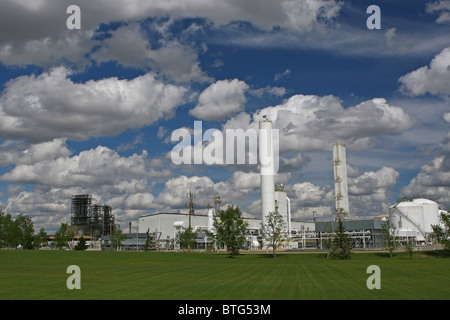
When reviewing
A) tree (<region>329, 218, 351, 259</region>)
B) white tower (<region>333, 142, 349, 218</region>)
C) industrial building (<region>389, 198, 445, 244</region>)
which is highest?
white tower (<region>333, 142, 349, 218</region>)

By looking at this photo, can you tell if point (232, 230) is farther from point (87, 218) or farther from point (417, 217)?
point (87, 218)

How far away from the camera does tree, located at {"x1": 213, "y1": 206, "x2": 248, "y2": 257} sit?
8688 cm

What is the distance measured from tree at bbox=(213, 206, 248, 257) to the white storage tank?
60.4m

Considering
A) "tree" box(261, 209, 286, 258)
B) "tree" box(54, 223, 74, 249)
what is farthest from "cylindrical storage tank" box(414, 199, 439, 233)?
"tree" box(54, 223, 74, 249)

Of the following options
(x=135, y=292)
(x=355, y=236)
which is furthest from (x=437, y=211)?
(x=135, y=292)

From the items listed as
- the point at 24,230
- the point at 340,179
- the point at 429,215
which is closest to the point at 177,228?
the point at 24,230

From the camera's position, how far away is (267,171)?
120 metres

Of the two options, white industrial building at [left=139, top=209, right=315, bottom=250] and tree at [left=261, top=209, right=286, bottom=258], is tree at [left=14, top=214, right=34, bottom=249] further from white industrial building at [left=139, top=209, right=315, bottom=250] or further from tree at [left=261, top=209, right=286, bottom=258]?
tree at [left=261, top=209, right=286, bottom=258]

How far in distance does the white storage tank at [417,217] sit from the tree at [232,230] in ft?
198

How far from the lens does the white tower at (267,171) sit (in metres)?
117

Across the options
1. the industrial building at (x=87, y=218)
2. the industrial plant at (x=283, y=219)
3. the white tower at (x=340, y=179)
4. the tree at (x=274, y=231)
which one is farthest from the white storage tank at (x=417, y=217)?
the industrial building at (x=87, y=218)

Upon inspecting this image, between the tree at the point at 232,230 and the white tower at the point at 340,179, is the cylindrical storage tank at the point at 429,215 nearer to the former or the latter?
the white tower at the point at 340,179

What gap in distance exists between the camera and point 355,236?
118250mm
